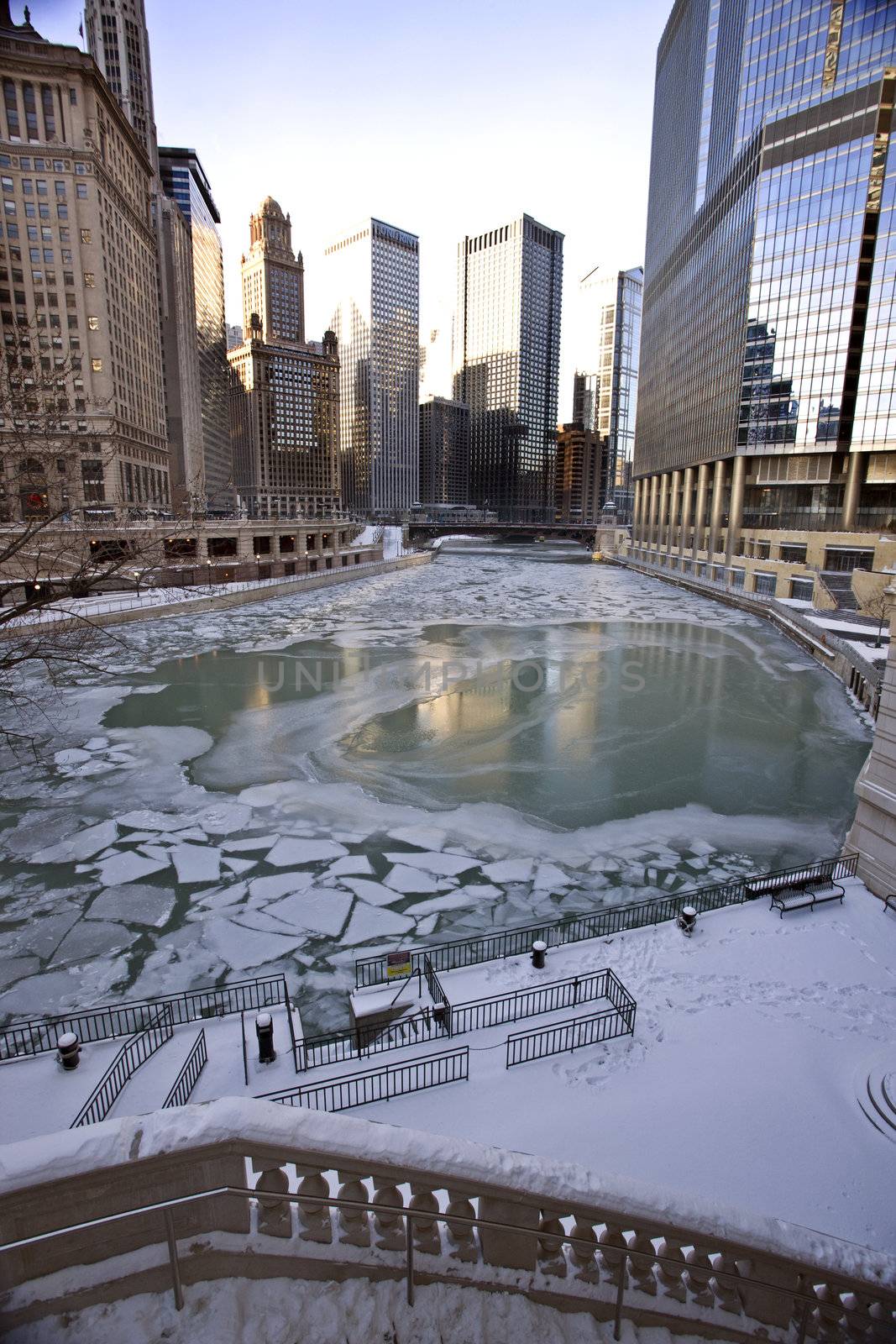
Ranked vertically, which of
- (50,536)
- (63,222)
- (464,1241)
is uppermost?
(63,222)

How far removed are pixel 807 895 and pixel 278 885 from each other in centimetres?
1070

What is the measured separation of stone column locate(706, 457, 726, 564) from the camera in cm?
8381

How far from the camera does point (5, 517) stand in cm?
1875

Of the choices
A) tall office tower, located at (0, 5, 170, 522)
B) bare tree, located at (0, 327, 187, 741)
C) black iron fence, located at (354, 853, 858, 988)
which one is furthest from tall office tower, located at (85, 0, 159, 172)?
black iron fence, located at (354, 853, 858, 988)

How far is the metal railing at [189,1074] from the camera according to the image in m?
8.31

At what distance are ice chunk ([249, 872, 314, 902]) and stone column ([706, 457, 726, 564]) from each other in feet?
262

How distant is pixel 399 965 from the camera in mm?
11070

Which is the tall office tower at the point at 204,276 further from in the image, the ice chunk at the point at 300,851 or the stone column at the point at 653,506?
the ice chunk at the point at 300,851

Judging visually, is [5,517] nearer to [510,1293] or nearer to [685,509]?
[510,1293]

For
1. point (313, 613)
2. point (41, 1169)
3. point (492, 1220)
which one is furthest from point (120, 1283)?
point (313, 613)

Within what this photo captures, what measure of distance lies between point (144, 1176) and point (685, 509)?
10296 cm

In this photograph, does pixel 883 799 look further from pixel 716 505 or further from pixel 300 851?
pixel 716 505

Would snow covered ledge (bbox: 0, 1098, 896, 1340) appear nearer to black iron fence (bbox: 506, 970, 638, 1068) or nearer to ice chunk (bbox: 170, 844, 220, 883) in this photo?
black iron fence (bbox: 506, 970, 638, 1068)

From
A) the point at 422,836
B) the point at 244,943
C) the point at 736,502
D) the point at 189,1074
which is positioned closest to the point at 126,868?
the point at 244,943
